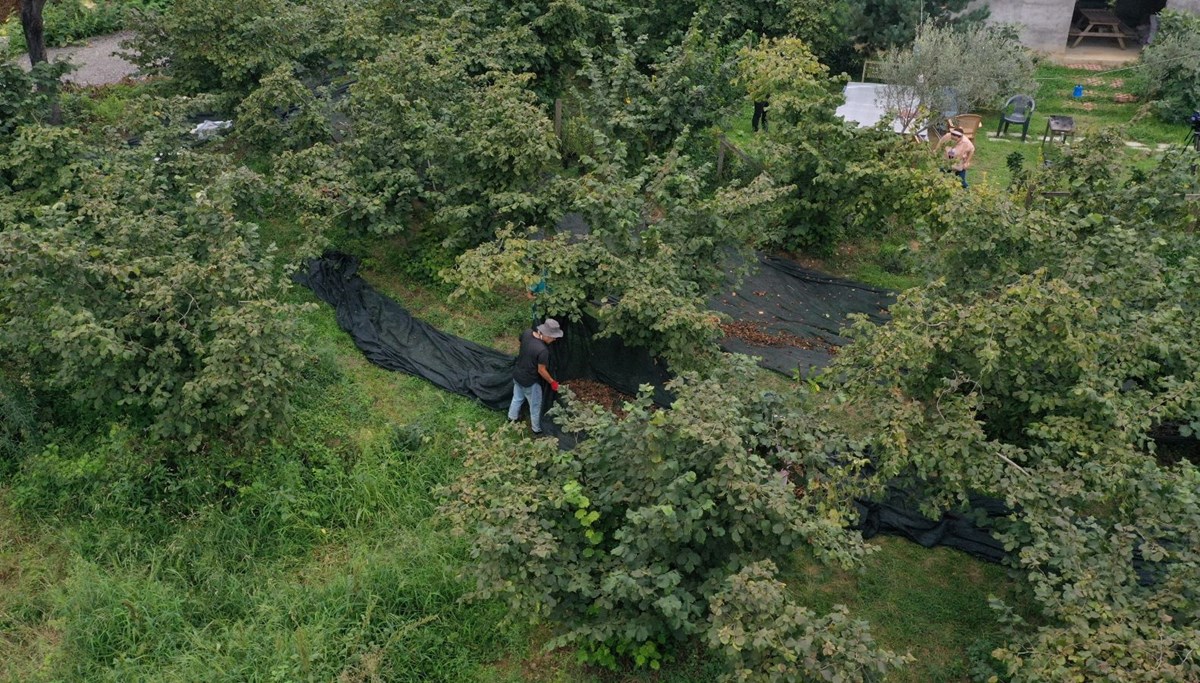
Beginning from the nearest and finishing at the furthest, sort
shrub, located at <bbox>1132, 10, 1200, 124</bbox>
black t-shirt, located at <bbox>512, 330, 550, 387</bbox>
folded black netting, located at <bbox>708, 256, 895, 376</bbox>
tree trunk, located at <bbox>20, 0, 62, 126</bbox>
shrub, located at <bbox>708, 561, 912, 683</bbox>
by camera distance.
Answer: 1. shrub, located at <bbox>708, 561, 912, 683</bbox>
2. black t-shirt, located at <bbox>512, 330, 550, 387</bbox>
3. folded black netting, located at <bbox>708, 256, 895, 376</bbox>
4. tree trunk, located at <bbox>20, 0, 62, 126</bbox>
5. shrub, located at <bbox>1132, 10, 1200, 124</bbox>

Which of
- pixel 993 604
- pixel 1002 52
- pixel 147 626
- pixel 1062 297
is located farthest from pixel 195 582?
pixel 1002 52

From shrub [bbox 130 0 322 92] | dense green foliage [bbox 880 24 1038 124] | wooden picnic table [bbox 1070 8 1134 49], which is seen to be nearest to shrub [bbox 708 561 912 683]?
shrub [bbox 130 0 322 92]

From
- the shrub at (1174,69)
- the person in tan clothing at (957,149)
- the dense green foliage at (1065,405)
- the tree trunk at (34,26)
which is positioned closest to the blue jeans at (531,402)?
the dense green foliage at (1065,405)

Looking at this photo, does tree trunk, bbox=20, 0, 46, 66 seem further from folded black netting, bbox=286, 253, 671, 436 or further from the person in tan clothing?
the person in tan clothing

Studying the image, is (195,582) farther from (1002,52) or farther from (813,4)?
(1002,52)

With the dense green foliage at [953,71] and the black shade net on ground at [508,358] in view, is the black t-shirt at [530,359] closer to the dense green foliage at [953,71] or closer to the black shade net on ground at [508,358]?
the black shade net on ground at [508,358]

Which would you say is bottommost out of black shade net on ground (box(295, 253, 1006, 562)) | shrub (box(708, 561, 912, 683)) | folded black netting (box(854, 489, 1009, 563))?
folded black netting (box(854, 489, 1009, 563))
